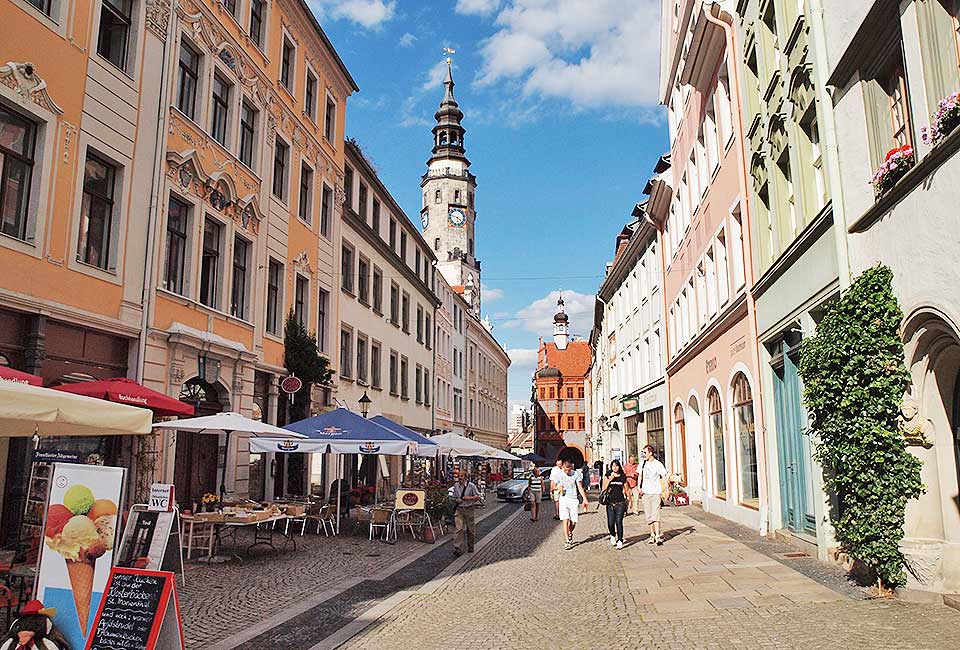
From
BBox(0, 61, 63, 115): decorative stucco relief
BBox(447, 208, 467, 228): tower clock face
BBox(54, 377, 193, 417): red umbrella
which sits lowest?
BBox(54, 377, 193, 417): red umbrella

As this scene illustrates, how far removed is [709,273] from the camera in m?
20.8

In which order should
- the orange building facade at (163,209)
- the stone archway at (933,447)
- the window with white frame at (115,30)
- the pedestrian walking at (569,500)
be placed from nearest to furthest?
the stone archway at (933,447) → the orange building facade at (163,209) → the window with white frame at (115,30) → the pedestrian walking at (569,500)

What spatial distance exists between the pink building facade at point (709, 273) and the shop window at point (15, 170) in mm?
13390

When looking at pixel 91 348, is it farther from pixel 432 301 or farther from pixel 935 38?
pixel 432 301

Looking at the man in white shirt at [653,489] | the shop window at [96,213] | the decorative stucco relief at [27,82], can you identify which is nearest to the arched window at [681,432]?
the man in white shirt at [653,489]

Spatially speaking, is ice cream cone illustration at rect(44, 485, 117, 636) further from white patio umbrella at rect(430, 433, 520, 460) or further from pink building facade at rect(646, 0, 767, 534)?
white patio umbrella at rect(430, 433, 520, 460)

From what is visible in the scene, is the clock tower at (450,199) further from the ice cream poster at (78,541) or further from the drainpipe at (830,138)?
the ice cream poster at (78,541)

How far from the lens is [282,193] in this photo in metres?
22.9

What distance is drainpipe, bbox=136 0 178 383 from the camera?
15266mm

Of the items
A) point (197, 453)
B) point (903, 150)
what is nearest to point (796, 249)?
point (903, 150)

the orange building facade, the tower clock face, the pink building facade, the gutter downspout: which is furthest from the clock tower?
the gutter downspout

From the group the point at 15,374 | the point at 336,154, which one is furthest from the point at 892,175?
the point at 336,154

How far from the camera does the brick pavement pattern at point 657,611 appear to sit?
7.33 m

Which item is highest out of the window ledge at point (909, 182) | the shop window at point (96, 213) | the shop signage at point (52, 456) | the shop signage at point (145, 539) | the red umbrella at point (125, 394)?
the shop window at point (96, 213)
